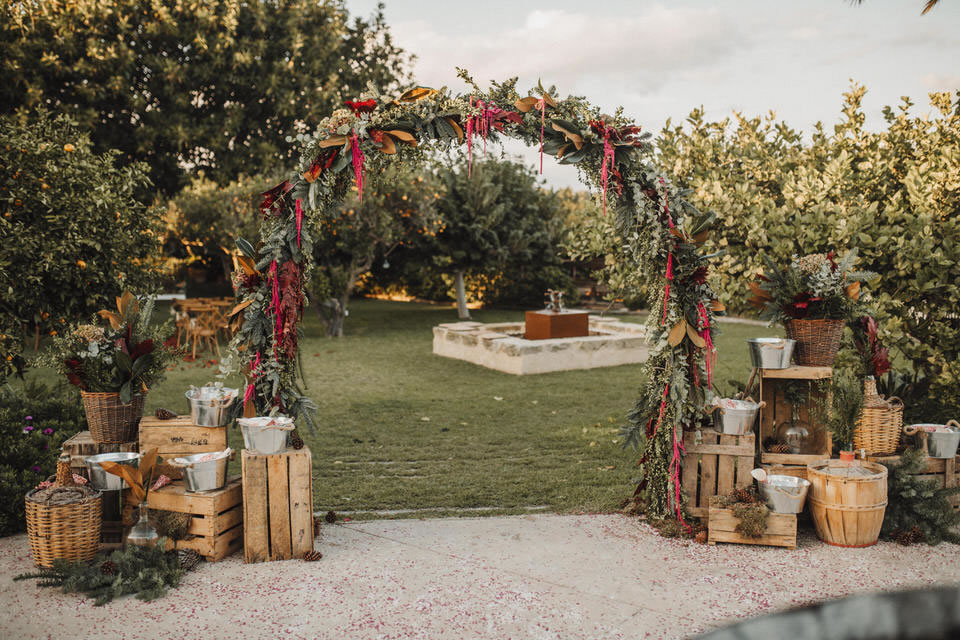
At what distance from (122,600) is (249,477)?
968 millimetres

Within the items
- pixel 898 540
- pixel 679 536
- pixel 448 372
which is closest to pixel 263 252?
pixel 679 536

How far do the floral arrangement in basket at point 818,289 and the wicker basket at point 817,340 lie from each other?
0.06 metres

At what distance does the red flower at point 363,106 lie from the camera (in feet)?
16.2

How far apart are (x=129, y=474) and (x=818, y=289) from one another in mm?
4945

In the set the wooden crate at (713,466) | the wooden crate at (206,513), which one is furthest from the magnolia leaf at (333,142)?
the wooden crate at (713,466)

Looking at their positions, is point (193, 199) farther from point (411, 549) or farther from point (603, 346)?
point (411, 549)

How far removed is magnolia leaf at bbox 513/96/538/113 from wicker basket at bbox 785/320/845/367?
2557 mm

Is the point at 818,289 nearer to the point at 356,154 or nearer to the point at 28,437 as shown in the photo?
the point at 356,154

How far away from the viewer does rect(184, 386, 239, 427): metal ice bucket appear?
5.03m

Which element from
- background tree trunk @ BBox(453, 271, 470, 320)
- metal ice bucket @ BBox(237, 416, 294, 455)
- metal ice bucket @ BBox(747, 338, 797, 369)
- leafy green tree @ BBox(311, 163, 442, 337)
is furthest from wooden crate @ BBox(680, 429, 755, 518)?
background tree trunk @ BBox(453, 271, 470, 320)

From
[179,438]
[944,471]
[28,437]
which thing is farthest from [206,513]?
[944,471]

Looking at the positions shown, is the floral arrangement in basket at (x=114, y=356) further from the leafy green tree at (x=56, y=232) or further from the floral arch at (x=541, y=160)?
the leafy green tree at (x=56, y=232)

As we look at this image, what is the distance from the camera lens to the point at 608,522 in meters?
5.44

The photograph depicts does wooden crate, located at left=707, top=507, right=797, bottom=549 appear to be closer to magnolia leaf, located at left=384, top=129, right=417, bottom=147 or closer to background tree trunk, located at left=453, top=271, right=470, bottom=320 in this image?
magnolia leaf, located at left=384, top=129, right=417, bottom=147
